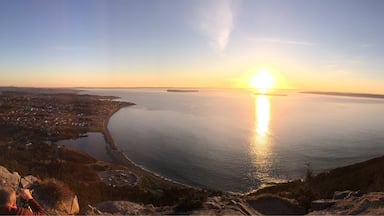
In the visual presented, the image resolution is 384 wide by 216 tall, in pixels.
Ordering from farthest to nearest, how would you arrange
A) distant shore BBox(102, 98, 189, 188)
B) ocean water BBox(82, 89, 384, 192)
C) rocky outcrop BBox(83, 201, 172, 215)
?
1. ocean water BBox(82, 89, 384, 192)
2. distant shore BBox(102, 98, 189, 188)
3. rocky outcrop BBox(83, 201, 172, 215)

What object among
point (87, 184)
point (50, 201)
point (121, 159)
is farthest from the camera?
point (121, 159)

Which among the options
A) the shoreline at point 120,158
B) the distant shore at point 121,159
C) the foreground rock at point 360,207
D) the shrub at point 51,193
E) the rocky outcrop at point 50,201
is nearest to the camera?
the foreground rock at point 360,207

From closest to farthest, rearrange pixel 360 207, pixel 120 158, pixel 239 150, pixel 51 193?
pixel 360 207, pixel 51 193, pixel 120 158, pixel 239 150

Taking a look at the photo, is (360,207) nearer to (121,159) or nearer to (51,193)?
(51,193)

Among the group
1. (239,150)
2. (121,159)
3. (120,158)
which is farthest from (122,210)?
(239,150)

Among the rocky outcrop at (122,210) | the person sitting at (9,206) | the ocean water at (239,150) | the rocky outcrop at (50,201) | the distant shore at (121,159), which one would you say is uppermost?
the person sitting at (9,206)

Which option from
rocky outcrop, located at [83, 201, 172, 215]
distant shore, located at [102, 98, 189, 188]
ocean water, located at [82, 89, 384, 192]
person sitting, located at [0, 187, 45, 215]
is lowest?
distant shore, located at [102, 98, 189, 188]

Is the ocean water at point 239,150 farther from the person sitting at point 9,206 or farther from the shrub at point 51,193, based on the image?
the person sitting at point 9,206

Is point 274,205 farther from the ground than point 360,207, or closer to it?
closer to it

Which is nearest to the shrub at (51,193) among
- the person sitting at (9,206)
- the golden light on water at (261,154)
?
the person sitting at (9,206)

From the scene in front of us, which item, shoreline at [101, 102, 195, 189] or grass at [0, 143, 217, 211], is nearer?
grass at [0, 143, 217, 211]

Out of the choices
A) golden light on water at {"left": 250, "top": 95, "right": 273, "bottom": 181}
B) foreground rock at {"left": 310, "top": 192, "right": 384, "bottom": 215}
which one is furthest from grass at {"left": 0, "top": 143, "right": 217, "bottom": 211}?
golden light on water at {"left": 250, "top": 95, "right": 273, "bottom": 181}

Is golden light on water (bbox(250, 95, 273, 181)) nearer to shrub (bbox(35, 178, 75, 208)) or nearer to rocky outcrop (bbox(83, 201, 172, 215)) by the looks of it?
rocky outcrop (bbox(83, 201, 172, 215))

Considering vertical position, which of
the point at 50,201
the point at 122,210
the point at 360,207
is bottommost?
the point at 122,210
